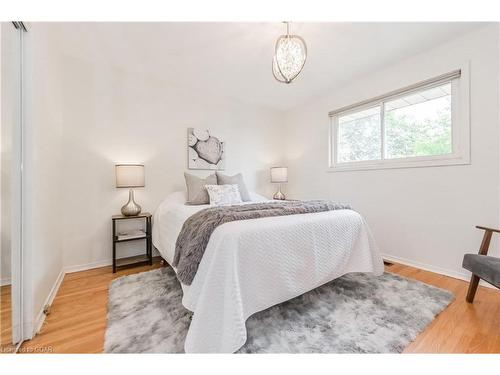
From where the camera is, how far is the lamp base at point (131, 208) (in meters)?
2.39

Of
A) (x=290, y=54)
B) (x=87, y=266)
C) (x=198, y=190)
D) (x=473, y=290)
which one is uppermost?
(x=290, y=54)

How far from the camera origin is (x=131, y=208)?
240 centimetres

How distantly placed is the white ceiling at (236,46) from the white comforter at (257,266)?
5.41 feet

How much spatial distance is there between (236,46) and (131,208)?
208cm

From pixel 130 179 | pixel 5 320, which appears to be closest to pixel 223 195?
pixel 130 179

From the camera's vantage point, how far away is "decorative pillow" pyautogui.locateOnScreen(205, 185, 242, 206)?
247 centimetres

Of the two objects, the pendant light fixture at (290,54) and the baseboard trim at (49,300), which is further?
the pendant light fixture at (290,54)

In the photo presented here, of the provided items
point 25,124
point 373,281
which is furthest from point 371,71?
point 25,124

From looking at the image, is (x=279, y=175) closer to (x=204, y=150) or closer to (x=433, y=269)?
(x=204, y=150)

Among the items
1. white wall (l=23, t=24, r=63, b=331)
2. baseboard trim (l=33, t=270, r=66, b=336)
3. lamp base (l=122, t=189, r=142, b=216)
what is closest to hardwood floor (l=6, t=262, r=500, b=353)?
baseboard trim (l=33, t=270, r=66, b=336)

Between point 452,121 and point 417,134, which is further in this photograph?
point 417,134

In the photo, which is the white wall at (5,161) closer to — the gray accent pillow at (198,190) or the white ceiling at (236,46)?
the white ceiling at (236,46)

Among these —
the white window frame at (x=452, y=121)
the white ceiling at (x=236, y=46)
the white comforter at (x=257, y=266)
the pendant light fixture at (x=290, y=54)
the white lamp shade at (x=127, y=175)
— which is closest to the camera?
the white comforter at (x=257, y=266)

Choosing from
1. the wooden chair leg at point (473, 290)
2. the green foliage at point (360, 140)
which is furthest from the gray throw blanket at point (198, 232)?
the green foliage at point (360, 140)
